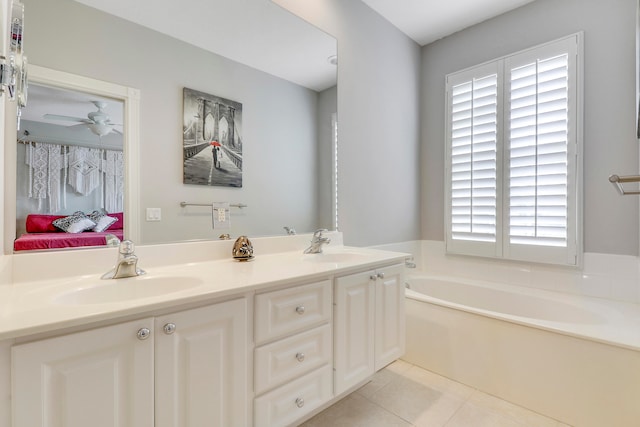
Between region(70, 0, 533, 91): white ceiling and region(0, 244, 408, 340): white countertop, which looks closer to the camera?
region(0, 244, 408, 340): white countertop

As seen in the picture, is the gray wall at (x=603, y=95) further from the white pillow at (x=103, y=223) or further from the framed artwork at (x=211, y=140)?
the white pillow at (x=103, y=223)

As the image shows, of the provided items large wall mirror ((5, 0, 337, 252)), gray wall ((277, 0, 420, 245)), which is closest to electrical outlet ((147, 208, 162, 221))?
large wall mirror ((5, 0, 337, 252))

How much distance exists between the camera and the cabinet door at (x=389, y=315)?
60.2 inches

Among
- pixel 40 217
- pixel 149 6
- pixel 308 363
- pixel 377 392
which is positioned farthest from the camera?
pixel 377 392

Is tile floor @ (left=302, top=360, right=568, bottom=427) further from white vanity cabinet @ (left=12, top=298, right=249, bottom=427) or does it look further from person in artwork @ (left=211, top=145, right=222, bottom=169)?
person in artwork @ (left=211, top=145, right=222, bottom=169)

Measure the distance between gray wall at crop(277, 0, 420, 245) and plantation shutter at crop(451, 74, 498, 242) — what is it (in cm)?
37

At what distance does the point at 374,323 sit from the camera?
1500 mm

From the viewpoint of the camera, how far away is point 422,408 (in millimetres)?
1678

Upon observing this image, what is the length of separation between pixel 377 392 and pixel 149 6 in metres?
2.33

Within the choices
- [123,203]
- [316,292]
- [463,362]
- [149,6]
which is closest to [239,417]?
[316,292]

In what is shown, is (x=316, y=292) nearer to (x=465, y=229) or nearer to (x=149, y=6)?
(x=149, y=6)

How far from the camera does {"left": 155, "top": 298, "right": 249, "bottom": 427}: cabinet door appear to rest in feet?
2.81

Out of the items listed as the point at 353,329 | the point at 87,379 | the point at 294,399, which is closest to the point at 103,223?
the point at 87,379

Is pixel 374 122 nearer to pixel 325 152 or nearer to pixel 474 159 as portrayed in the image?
pixel 325 152
